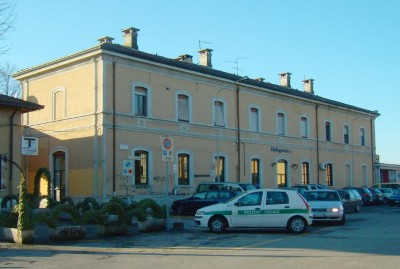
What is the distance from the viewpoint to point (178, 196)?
107 ft

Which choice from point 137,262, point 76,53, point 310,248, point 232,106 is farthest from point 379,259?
point 232,106

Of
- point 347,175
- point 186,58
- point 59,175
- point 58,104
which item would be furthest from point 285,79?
point 59,175

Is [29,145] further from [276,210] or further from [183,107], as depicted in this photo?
[183,107]

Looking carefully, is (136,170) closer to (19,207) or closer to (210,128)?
(210,128)

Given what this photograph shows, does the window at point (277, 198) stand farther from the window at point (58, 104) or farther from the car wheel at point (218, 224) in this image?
the window at point (58, 104)

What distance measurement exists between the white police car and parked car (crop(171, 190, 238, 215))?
766 cm

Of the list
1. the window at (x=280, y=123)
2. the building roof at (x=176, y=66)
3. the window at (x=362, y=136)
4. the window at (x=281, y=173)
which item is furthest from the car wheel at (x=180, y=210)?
the window at (x=362, y=136)

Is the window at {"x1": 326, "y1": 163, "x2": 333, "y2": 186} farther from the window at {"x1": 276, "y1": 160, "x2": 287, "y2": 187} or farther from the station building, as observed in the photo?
the window at {"x1": 276, "y1": 160, "x2": 287, "y2": 187}

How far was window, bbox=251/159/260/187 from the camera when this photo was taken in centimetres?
3891

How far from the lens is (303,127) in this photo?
149 feet

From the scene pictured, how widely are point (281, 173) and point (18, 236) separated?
95.1 feet

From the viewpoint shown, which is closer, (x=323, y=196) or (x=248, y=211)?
(x=248, y=211)

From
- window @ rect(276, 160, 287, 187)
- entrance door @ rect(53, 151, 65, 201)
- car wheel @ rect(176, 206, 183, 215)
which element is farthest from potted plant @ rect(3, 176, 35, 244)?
window @ rect(276, 160, 287, 187)

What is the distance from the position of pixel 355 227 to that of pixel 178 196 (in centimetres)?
1369
